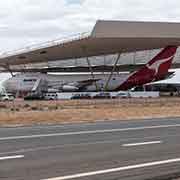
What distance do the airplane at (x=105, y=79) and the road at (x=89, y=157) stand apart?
2522 inches

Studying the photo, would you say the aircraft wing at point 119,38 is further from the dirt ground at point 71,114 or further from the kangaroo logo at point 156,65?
the dirt ground at point 71,114

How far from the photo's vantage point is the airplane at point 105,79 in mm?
81375

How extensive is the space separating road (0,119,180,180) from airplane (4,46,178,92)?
64.1m

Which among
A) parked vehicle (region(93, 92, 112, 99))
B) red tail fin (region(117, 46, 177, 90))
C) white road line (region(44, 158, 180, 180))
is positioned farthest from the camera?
red tail fin (region(117, 46, 177, 90))

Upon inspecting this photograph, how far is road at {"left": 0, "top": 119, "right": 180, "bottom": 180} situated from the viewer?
9594 millimetres

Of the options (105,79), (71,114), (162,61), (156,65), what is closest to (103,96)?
(162,61)

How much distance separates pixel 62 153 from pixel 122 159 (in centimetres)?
182

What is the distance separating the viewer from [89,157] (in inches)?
464

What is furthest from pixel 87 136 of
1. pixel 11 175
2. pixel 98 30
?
pixel 98 30

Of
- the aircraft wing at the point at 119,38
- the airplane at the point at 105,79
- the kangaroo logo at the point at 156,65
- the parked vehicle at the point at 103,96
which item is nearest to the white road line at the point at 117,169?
the aircraft wing at the point at 119,38

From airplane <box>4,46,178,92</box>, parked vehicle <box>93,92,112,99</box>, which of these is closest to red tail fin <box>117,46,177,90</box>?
airplane <box>4,46,178,92</box>

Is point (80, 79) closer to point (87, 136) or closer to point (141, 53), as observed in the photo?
point (141, 53)

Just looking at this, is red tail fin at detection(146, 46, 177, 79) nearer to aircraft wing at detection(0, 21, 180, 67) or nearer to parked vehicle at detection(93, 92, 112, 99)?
aircraft wing at detection(0, 21, 180, 67)

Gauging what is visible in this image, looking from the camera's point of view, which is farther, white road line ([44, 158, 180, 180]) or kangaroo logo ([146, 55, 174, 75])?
kangaroo logo ([146, 55, 174, 75])
